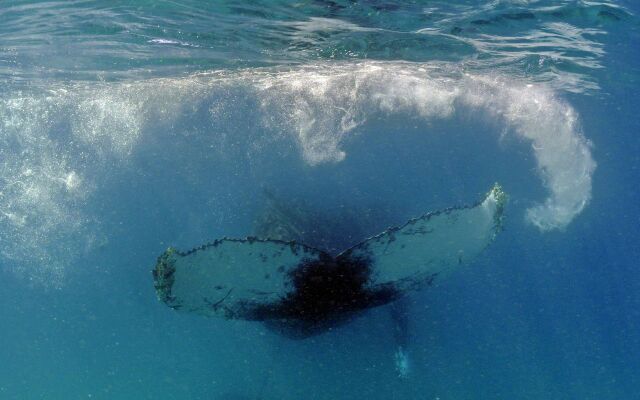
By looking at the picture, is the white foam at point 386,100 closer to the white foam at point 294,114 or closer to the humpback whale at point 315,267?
the white foam at point 294,114

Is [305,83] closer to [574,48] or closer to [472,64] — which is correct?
[472,64]

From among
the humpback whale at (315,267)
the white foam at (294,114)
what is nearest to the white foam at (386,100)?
the white foam at (294,114)

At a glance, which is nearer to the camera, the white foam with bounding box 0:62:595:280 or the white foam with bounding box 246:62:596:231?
the white foam with bounding box 246:62:596:231

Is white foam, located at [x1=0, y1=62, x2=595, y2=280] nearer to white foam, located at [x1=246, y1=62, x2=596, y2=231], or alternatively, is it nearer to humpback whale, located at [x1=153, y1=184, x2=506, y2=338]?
white foam, located at [x1=246, y1=62, x2=596, y2=231]

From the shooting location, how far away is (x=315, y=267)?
5.75 m

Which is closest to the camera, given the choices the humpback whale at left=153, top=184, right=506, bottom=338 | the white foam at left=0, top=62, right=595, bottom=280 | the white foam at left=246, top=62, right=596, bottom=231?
the humpback whale at left=153, top=184, right=506, bottom=338

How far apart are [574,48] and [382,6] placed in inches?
296

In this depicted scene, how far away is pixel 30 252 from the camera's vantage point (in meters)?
47.6

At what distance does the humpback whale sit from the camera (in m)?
5.12

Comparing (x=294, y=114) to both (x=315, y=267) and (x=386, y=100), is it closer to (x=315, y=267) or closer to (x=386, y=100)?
(x=386, y=100)

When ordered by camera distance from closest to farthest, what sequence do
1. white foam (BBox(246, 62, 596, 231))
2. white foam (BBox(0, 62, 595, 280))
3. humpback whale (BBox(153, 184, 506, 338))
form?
humpback whale (BBox(153, 184, 506, 338)), white foam (BBox(246, 62, 596, 231)), white foam (BBox(0, 62, 595, 280))

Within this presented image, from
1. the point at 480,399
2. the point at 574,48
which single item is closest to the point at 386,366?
the point at 480,399

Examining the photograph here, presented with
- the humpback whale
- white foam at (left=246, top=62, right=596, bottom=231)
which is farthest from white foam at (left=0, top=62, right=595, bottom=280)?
the humpback whale

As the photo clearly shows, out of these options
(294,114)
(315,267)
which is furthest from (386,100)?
(315,267)
